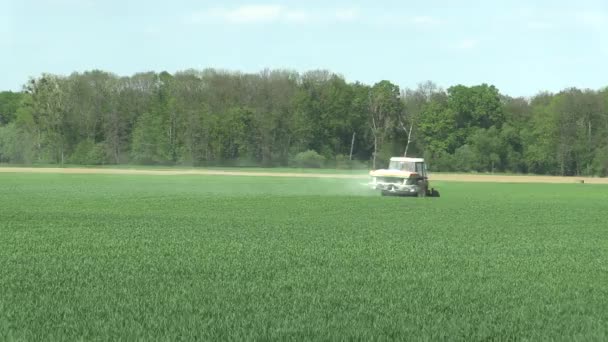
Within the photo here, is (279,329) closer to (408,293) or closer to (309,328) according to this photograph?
(309,328)

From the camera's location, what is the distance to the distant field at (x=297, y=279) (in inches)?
367

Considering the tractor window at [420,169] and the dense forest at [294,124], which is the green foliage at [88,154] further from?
the tractor window at [420,169]

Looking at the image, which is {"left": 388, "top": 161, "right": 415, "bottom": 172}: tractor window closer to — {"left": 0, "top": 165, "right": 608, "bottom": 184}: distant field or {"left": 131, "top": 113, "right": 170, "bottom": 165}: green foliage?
{"left": 0, "top": 165, "right": 608, "bottom": 184}: distant field

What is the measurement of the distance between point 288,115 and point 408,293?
122 meters

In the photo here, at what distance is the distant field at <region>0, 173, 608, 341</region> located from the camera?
30.6ft

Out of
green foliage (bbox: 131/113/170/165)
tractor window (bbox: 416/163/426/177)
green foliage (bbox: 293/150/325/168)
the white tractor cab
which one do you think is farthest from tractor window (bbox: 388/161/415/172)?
green foliage (bbox: 131/113/170/165)

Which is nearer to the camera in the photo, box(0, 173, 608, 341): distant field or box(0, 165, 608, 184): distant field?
box(0, 173, 608, 341): distant field

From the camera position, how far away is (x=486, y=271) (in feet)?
48.6

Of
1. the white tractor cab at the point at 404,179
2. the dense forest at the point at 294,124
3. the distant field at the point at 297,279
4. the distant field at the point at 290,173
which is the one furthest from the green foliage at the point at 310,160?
the distant field at the point at 297,279

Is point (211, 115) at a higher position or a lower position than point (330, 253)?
higher

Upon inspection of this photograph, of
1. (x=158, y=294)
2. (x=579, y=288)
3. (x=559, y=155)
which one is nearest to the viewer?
(x=158, y=294)

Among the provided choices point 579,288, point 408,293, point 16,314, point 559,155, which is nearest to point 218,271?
point 408,293

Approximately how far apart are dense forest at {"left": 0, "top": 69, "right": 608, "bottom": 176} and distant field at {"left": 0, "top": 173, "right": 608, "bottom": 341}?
98.3 m

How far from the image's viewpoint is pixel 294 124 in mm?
131000
